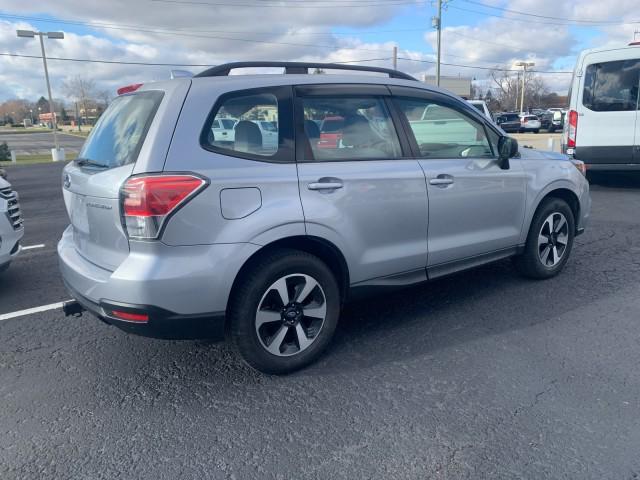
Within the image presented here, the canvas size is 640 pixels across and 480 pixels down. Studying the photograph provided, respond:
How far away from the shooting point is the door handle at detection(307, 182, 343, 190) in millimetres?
3199

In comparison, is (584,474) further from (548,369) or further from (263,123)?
(263,123)

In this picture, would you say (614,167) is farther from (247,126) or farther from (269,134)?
(247,126)

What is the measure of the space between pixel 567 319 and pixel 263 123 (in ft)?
9.02

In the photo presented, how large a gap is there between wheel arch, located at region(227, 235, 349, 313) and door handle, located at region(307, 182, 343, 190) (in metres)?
0.30

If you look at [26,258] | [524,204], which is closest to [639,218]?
[524,204]

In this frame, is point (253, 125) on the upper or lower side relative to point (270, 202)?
upper

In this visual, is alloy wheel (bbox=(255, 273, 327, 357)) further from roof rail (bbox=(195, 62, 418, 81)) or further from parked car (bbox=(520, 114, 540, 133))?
parked car (bbox=(520, 114, 540, 133))

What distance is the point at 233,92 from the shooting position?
3.11m

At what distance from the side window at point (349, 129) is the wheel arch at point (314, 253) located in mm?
523

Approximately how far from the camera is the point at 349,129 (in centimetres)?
353

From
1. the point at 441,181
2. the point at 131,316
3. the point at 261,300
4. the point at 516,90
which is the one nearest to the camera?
the point at 131,316

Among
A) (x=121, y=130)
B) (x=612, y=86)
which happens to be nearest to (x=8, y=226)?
(x=121, y=130)

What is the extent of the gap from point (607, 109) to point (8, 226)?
9.12 metres

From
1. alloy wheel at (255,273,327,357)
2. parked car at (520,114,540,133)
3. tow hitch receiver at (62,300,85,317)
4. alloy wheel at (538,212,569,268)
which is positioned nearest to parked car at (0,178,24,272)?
tow hitch receiver at (62,300,85,317)
